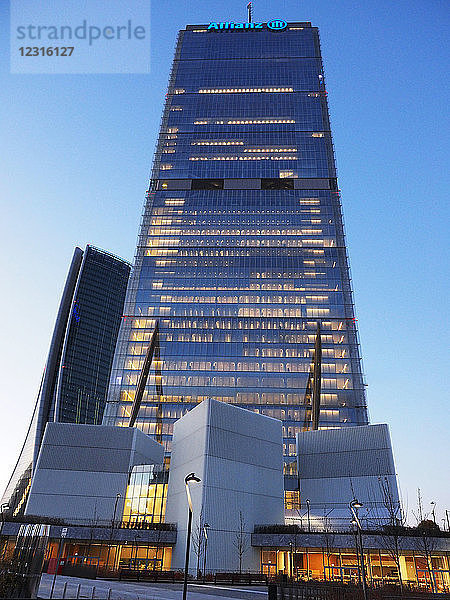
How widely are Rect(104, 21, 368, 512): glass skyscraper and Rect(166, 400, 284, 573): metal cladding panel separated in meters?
42.4

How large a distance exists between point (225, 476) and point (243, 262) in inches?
3273

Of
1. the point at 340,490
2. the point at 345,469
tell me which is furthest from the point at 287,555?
the point at 345,469

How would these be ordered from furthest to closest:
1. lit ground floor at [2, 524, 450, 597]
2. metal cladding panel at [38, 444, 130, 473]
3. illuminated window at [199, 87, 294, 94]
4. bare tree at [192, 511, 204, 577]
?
illuminated window at [199, 87, 294, 94], metal cladding panel at [38, 444, 130, 473], bare tree at [192, 511, 204, 577], lit ground floor at [2, 524, 450, 597]

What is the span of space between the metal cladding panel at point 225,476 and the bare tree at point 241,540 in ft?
0.79

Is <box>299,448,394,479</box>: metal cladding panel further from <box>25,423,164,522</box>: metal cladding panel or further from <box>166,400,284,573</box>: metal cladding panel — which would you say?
<box>25,423,164,522</box>: metal cladding panel

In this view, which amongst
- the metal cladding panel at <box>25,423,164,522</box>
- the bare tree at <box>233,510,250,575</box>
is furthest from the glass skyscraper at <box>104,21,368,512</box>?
the bare tree at <box>233,510,250,575</box>

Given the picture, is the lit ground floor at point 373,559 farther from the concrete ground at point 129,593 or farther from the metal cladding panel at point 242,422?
the concrete ground at point 129,593

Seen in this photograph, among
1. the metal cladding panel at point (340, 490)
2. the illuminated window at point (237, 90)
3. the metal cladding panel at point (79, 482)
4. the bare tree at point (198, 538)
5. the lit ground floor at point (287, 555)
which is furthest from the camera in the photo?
the illuminated window at point (237, 90)

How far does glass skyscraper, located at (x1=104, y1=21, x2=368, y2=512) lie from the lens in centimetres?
11725

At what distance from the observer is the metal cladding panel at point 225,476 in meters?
56.2

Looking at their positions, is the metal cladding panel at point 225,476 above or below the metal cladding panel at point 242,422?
below

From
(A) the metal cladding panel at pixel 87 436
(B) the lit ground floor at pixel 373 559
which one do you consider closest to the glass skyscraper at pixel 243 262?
(A) the metal cladding panel at pixel 87 436

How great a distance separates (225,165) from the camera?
155875mm

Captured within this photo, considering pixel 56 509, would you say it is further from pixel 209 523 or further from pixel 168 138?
pixel 168 138
